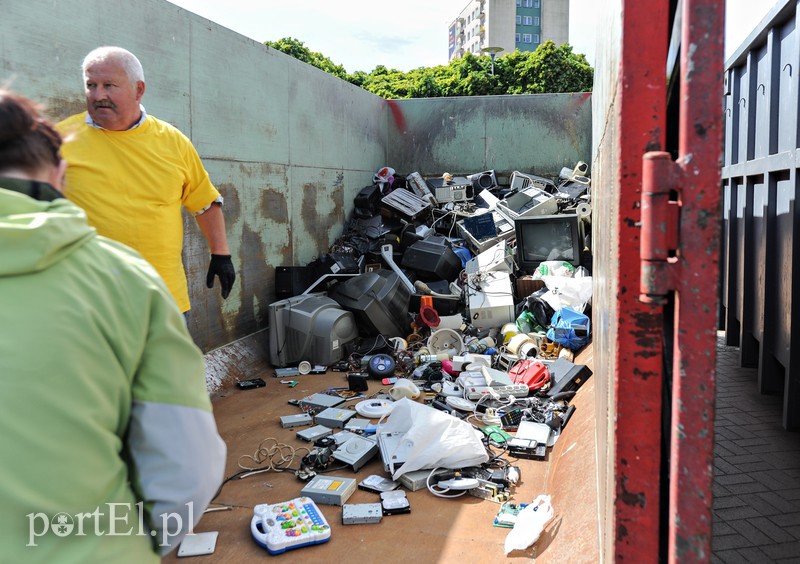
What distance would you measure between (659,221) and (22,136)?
1.13 metres

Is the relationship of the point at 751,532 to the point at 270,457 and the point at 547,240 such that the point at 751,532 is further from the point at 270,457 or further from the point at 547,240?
the point at 547,240

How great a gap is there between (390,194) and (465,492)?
6.49 metres

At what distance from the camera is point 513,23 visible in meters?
61.0

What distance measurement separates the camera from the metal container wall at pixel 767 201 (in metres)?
3.29

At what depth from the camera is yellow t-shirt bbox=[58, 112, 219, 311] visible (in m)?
2.77

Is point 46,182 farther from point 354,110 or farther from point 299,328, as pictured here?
point 354,110

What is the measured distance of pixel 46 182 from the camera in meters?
1.11

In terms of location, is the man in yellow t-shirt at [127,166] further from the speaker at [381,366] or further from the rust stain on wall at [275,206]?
the rust stain on wall at [275,206]

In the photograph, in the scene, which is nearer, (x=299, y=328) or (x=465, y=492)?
(x=465, y=492)

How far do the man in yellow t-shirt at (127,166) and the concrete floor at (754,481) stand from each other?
9.71 feet

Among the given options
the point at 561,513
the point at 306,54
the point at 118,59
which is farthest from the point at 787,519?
the point at 306,54

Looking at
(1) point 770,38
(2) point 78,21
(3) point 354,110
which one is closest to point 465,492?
(1) point 770,38

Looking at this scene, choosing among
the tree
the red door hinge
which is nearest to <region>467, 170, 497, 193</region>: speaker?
the red door hinge

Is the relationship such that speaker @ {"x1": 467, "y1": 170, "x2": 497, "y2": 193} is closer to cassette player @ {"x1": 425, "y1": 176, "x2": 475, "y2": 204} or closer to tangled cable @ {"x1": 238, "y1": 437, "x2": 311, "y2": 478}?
cassette player @ {"x1": 425, "y1": 176, "x2": 475, "y2": 204}
